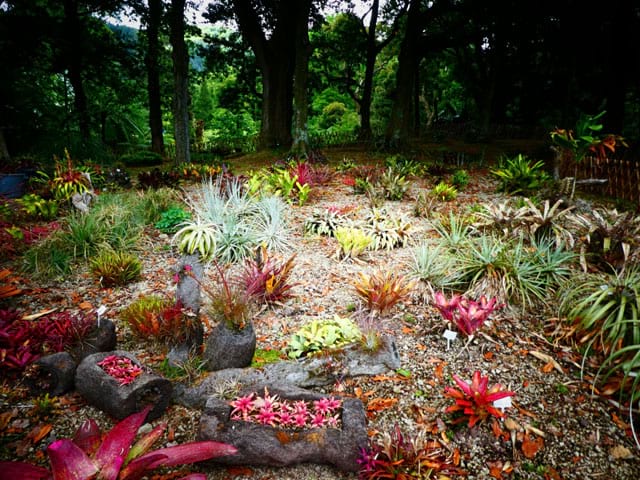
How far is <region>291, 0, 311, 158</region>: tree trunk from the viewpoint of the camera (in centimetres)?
994

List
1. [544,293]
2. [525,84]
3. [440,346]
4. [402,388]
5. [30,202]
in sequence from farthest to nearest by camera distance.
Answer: [525,84], [30,202], [544,293], [440,346], [402,388]

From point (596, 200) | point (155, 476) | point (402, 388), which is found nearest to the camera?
point (155, 476)

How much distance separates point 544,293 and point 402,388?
2.06 m

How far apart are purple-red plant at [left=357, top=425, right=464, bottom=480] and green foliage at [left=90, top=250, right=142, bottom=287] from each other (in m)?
3.29

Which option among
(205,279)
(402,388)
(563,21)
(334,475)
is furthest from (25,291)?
(563,21)

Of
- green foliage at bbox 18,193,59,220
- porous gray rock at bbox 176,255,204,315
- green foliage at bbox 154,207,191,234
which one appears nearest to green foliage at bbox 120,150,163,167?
green foliage at bbox 18,193,59,220

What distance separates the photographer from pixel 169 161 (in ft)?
43.4

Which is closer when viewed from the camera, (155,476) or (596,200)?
(155,476)

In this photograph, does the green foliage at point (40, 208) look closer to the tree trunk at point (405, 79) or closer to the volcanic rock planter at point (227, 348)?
the volcanic rock planter at point (227, 348)

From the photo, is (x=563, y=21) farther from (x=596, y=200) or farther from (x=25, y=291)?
(x=25, y=291)

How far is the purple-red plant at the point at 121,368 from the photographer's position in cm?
221

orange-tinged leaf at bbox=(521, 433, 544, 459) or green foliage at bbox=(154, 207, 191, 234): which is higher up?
green foliage at bbox=(154, 207, 191, 234)

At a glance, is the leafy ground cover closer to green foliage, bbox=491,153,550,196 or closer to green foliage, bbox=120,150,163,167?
green foliage, bbox=491,153,550,196

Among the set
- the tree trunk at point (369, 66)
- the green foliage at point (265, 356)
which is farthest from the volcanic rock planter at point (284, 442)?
the tree trunk at point (369, 66)
